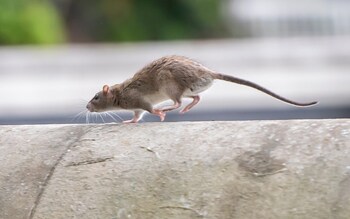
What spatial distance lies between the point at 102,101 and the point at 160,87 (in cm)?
40

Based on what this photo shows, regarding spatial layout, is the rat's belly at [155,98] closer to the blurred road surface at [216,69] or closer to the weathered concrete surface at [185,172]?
the weathered concrete surface at [185,172]

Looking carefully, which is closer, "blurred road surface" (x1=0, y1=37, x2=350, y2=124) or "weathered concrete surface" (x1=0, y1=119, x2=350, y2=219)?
"weathered concrete surface" (x1=0, y1=119, x2=350, y2=219)

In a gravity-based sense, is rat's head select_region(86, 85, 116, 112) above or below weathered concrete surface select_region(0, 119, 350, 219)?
above

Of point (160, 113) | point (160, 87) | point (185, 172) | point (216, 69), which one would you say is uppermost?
point (216, 69)

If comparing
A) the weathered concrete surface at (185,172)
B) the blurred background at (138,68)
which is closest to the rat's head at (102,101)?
the weathered concrete surface at (185,172)

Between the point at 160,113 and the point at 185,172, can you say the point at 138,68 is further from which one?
the point at 185,172

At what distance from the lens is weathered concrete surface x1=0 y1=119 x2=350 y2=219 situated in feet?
14.0

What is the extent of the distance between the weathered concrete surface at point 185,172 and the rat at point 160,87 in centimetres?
85

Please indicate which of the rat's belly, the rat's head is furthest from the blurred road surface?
the rat's belly

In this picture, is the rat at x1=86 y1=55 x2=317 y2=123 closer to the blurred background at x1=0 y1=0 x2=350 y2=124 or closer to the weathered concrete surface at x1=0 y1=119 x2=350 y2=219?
the weathered concrete surface at x1=0 y1=119 x2=350 y2=219

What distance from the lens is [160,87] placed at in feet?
19.3

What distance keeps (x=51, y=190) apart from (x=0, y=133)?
599 millimetres

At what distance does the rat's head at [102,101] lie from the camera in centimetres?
610

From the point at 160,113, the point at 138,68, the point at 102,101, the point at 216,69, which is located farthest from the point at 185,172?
the point at 138,68
